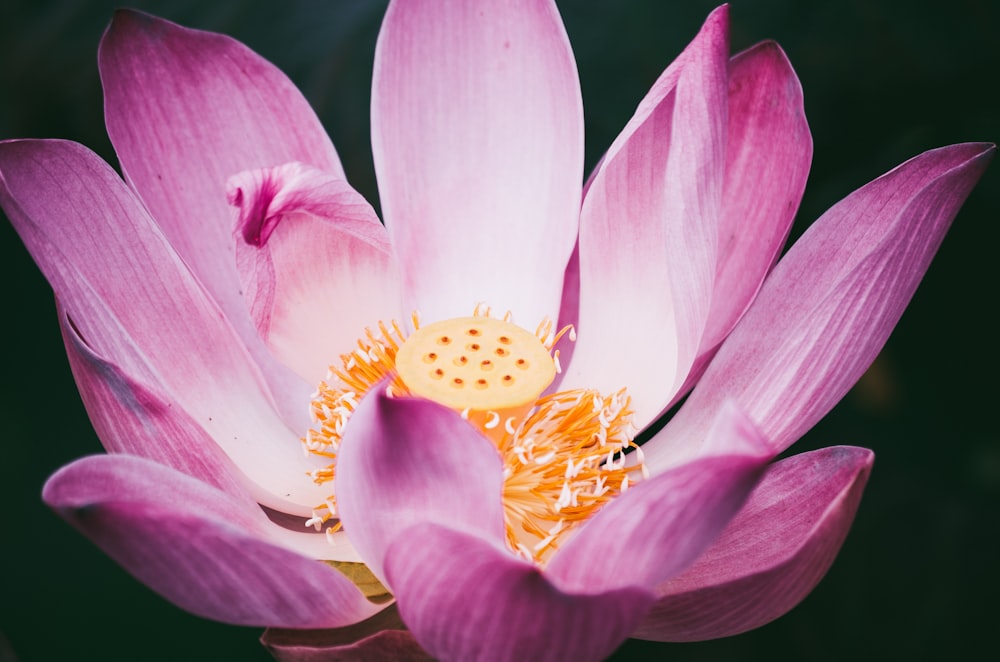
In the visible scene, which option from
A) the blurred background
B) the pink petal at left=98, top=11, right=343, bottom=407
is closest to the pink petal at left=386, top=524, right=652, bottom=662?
the pink petal at left=98, top=11, right=343, bottom=407

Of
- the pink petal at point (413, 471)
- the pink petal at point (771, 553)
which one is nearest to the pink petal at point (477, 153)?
the pink petal at point (771, 553)

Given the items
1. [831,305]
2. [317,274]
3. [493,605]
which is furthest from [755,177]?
[493,605]

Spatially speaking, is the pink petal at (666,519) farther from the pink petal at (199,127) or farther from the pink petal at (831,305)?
the pink petal at (199,127)

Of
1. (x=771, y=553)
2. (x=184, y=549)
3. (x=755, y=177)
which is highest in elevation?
(x=755, y=177)

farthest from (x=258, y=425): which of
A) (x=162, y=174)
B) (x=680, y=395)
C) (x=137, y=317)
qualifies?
(x=680, y=395)

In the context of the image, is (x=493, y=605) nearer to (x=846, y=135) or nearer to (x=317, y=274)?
(x=317, y=274)

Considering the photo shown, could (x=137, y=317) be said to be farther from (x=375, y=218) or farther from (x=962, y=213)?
(x=962, y=213)
